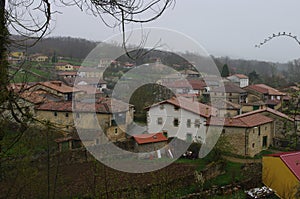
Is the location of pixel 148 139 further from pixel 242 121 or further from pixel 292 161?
pixel 292 161

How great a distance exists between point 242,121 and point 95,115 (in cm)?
627

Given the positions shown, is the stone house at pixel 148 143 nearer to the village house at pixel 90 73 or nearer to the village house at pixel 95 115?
the village house at pixel 95 115

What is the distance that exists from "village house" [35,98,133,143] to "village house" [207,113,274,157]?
159 inches

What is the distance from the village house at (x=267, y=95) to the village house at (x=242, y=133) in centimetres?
1024

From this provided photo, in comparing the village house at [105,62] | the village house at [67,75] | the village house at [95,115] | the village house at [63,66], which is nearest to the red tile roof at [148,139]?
the village house at [95,115]

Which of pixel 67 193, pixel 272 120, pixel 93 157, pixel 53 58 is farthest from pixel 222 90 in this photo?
pixel 67 193

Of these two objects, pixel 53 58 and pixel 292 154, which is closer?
pixel 292 154

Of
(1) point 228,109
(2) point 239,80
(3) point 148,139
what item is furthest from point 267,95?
(3) point 148,139

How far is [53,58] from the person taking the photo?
27.1 meters

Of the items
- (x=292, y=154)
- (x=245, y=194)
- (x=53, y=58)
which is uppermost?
(x=53, y=58)

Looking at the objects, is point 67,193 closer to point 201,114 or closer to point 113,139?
point 113,139

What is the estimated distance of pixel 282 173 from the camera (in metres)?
8.70

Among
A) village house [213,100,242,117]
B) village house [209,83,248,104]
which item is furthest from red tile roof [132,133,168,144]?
village house [209,83,248,104]

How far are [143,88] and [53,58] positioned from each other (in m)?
11.4
